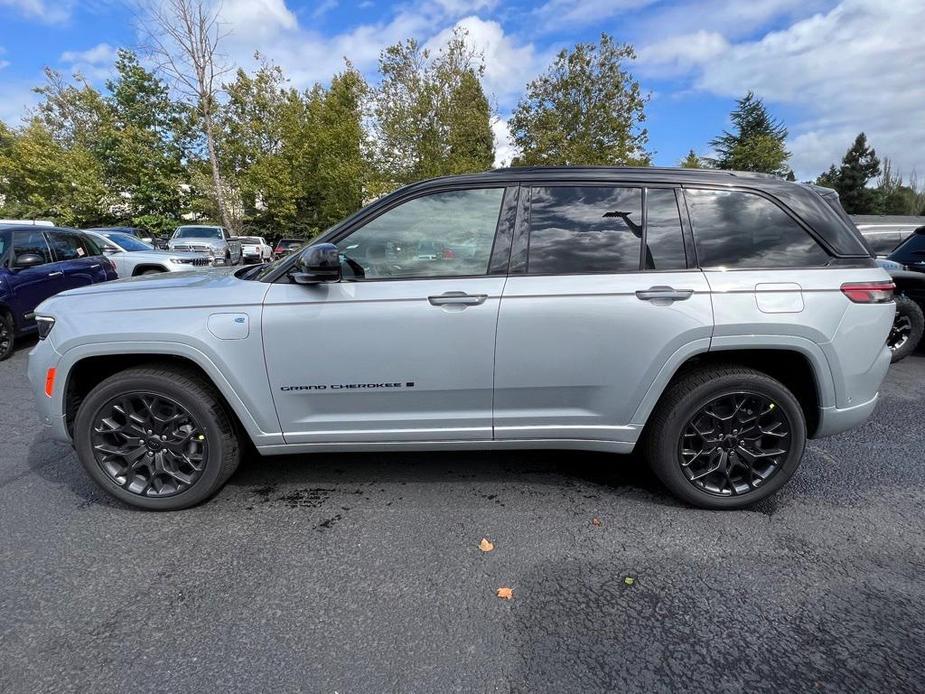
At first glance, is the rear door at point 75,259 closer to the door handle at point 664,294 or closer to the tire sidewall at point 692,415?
the door handle at point 664,294

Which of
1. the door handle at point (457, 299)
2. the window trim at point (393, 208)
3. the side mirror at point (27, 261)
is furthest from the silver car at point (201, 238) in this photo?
the door handle at point (457, 299)

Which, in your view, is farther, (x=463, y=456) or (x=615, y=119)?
(x=615, y=119)

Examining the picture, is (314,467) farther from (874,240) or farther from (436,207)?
(874,240)

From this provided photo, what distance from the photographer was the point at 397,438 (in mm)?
2688

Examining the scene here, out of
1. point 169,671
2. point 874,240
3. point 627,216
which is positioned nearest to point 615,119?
point 874,240

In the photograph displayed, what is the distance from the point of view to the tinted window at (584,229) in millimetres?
2580

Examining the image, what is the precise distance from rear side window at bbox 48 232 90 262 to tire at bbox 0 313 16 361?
133 centimetres

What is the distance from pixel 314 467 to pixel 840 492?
340 cm

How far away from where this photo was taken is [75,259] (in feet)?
24.7

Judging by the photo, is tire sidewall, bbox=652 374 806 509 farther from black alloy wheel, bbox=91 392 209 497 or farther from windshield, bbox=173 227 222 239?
windshield, bbox=173 227 222 239

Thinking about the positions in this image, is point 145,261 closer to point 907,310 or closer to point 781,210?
point 781,210

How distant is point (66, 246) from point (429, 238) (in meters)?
7.79

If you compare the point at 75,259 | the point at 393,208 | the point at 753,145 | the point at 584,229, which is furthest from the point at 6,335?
the point at 753,145

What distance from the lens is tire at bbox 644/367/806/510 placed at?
8.60 feet
